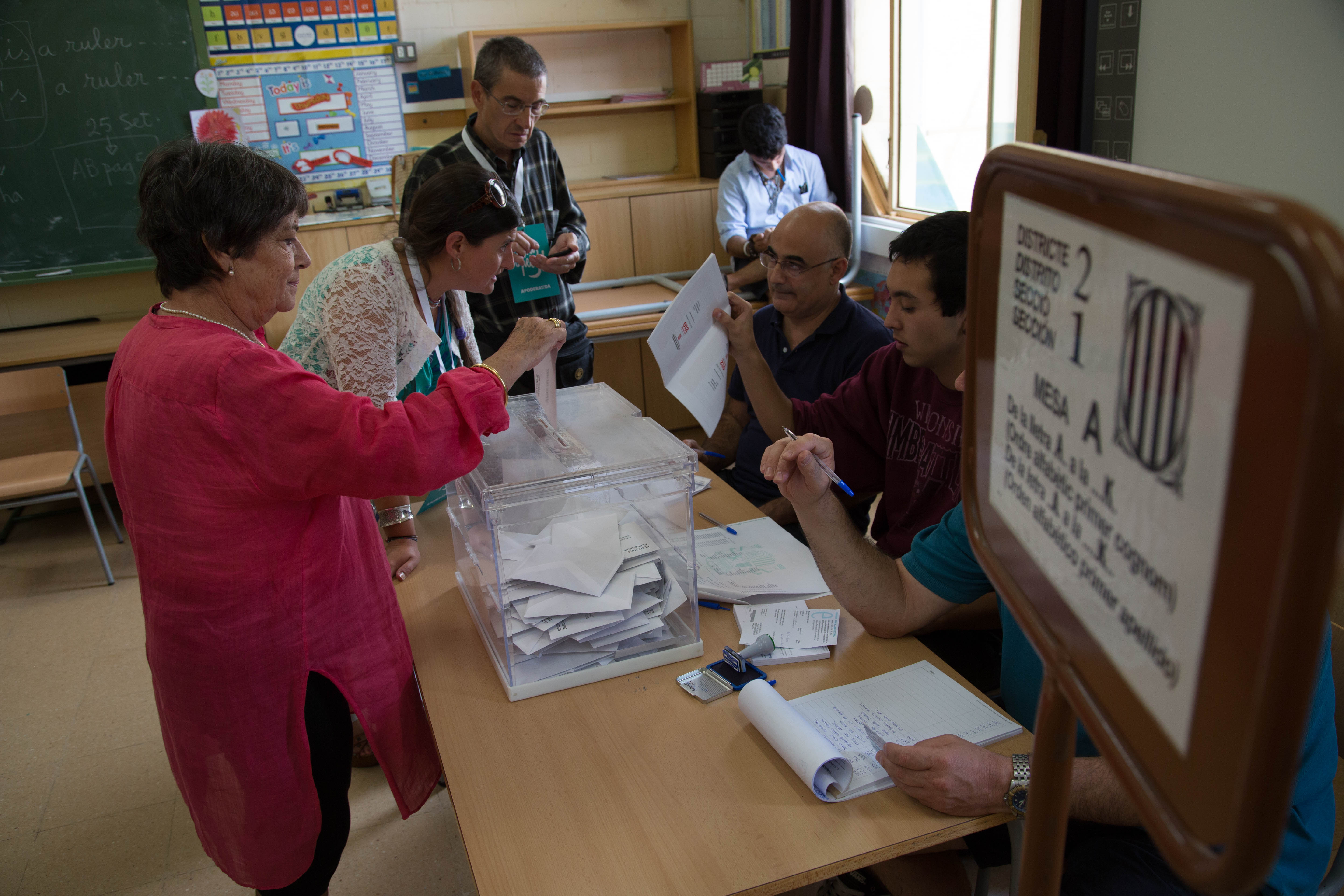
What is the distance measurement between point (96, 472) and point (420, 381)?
255 cm

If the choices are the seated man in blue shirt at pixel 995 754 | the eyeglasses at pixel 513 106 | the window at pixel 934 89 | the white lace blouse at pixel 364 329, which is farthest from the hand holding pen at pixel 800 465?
the window at pixel 934 89

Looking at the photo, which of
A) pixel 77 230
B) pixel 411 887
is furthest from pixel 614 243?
pixel 411 887

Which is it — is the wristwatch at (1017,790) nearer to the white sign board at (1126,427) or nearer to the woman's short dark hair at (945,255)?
the white sign board at (1126,427)

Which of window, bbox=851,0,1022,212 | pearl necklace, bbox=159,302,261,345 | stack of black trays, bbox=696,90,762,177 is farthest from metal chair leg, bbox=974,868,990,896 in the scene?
stack of black trays, bbox=696,90,762,177

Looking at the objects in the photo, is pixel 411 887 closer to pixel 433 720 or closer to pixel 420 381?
pixel 433 720

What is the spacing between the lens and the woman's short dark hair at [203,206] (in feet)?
3.82

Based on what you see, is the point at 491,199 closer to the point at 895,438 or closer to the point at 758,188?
the point at 895,438

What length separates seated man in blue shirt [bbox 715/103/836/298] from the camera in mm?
4078

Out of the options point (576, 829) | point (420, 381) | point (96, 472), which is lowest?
point (96, 472)

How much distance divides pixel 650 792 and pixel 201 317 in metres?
0.86

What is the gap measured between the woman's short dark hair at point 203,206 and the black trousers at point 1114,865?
1310 millimetres

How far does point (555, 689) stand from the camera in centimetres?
136

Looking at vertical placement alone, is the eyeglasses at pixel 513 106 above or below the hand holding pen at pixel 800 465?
above

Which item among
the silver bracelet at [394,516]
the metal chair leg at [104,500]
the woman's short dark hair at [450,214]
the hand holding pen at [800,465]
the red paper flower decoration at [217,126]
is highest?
the red paper flower decoration at [217,126]
